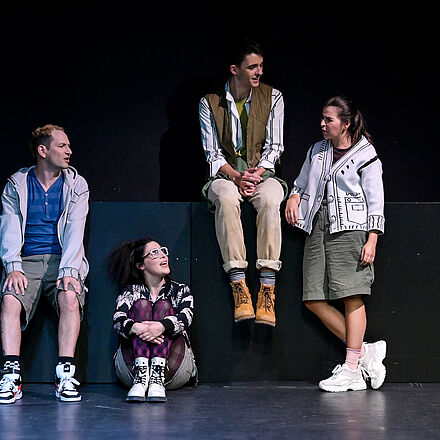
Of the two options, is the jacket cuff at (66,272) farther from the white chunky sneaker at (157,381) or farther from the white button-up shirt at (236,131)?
the white button-up shirt at (236,131)

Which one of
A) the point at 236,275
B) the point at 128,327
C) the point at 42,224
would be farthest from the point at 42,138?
the point at 236,275

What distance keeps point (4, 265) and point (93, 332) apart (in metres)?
0.60

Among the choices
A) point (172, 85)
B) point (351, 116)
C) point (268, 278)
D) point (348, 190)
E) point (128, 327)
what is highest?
point (172, 85)

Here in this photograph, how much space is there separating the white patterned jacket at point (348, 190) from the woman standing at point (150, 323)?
2.57ft

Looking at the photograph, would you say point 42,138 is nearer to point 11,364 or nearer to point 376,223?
point 11,364

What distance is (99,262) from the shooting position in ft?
15.1

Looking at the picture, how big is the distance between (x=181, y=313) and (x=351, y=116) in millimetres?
1378

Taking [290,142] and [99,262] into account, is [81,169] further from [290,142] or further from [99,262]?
[290,142]

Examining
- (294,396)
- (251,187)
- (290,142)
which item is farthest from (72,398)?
(290,142)

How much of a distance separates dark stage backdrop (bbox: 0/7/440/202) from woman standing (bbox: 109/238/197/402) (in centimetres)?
105

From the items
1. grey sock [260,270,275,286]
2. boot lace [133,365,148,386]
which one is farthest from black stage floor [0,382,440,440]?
grey sock [260,270,275,286]

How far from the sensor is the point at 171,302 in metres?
4.34

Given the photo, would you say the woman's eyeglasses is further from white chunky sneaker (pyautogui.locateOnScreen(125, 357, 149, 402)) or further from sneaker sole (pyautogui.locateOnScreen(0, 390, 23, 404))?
sneaker sole (pyautogui.locateOnScreen(0, 390, 23, 404))

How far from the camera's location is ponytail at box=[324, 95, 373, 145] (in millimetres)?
4469
